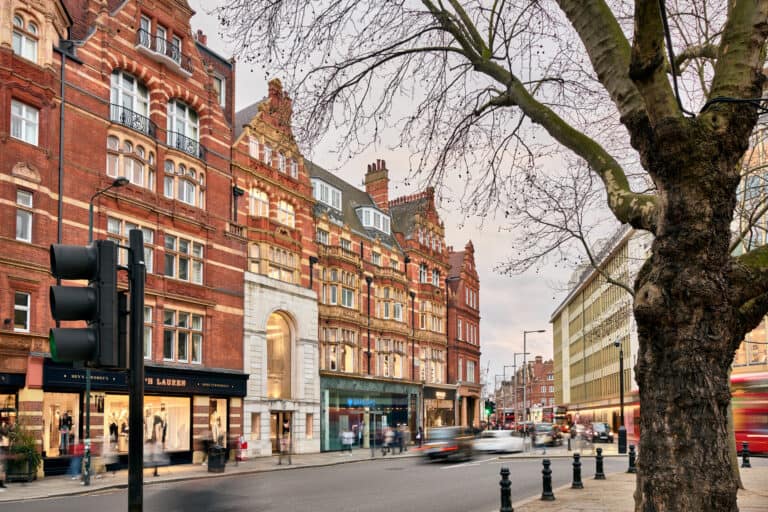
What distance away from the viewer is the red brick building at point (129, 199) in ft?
85.5

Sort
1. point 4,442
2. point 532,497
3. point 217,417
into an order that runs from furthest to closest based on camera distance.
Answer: point 217,417, point 4,442, point 532,497

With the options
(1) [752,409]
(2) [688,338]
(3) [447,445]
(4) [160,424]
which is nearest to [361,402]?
(3) [447,445]

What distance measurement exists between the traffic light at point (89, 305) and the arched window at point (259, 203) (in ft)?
115

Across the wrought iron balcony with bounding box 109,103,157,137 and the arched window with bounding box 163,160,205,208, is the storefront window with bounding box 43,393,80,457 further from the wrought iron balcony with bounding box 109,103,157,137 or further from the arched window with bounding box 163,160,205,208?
the wrought iron balcony with bounding box 109,103,157,137

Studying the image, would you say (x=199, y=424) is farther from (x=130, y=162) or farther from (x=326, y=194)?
(x=326, y=194)

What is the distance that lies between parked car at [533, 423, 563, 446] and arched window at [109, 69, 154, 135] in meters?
30.3

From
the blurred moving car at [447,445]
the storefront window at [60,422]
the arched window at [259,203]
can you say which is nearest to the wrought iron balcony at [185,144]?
the arched window at [259,203]

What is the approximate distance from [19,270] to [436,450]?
A: 17353 millimetres

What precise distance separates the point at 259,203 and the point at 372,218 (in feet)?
52.1

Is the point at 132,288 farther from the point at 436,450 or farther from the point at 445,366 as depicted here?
the point at 445,366

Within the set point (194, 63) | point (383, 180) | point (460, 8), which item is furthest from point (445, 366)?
point (460, 8)

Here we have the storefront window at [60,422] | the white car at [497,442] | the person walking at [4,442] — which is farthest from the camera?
the white car at [497,442]

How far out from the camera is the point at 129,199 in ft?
101

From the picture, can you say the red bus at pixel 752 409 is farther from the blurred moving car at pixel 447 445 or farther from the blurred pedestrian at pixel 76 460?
the blurred pedestrian at pixel 76 460
